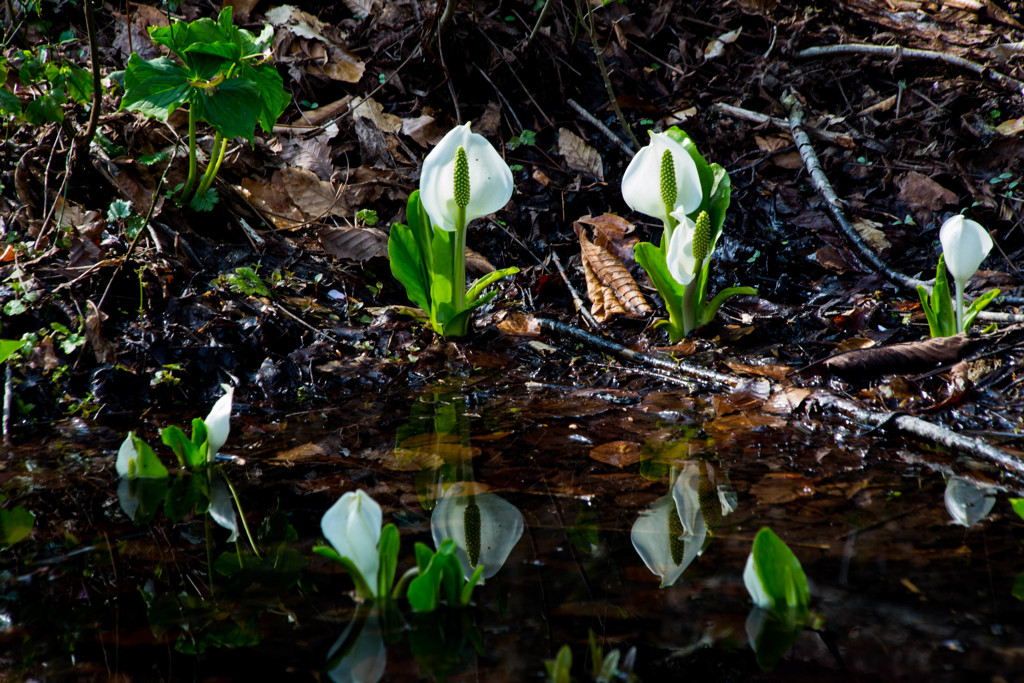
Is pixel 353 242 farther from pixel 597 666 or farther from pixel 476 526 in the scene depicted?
pixel 597 666

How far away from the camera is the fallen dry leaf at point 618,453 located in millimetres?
1631

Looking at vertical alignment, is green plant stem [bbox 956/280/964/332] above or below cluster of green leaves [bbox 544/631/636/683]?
below

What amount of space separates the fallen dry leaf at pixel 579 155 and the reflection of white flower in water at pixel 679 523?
218 cm

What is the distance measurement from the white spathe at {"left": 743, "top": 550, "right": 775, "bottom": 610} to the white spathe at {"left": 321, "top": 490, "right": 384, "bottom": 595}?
1.83 ft

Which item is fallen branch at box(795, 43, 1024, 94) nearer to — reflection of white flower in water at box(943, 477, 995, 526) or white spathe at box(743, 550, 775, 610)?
reflection of white flower in water at box(943, 477, 995, 526)

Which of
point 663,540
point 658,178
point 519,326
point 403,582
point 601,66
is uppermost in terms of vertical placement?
point 601,66

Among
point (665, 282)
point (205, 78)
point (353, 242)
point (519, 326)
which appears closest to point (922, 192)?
point (665, 282)

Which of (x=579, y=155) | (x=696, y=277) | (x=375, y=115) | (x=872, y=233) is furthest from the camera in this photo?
(x=375, y=115)

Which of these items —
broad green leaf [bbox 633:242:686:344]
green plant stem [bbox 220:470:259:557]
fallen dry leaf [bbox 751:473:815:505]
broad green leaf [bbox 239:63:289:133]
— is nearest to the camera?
green plant stem [bbox 220:470:259:557]

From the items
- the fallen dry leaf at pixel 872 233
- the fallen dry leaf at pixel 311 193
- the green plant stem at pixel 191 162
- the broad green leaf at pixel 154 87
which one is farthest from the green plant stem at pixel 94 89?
the fallen dry leaf at pixel 872 233

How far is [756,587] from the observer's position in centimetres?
106

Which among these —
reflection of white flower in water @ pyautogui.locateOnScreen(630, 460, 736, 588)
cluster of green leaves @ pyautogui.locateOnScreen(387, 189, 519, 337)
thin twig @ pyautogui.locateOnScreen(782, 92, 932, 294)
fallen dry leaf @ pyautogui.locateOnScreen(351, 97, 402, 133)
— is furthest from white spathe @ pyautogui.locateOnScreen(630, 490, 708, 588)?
fallen dry leaf @ pyautogui.locateOnScreen(351, 97, 402, 133)

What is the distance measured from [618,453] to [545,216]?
5.69 feet

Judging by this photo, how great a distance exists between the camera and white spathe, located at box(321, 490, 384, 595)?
1.08 m
